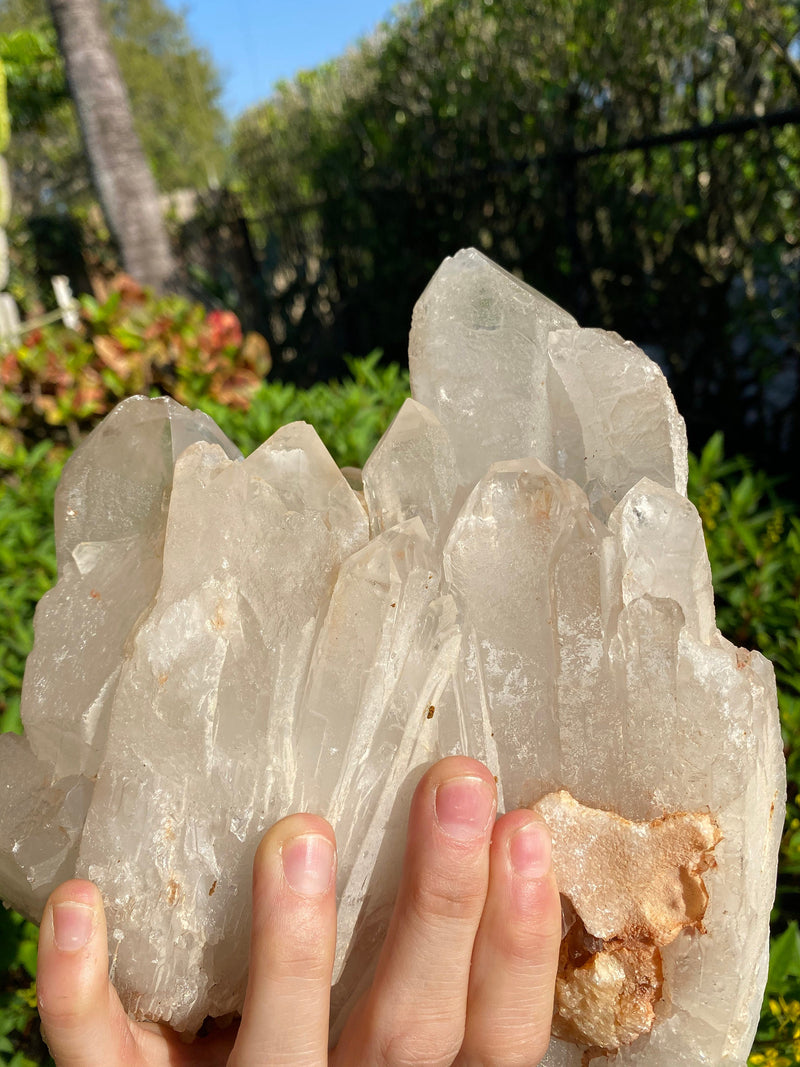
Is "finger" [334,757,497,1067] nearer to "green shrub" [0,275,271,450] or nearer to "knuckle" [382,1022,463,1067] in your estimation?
"knuckle" [382,1022,463,1067]

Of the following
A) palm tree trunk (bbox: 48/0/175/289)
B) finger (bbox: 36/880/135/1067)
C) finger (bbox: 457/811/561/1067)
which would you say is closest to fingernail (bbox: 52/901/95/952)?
finger (bbox: 36/880/135/1067)

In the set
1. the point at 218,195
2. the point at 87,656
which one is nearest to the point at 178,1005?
the point at 87,656

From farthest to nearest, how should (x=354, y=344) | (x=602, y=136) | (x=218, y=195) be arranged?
(x=218, y=195) → (x=354, y=344) → (x=602, y=136)

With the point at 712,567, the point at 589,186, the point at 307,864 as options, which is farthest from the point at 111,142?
the point at 307,864

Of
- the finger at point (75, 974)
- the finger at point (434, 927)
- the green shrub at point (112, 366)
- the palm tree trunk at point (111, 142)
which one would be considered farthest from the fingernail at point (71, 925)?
the palm tree trunk at point (111, 142)

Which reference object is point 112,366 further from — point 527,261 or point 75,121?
point 75,121

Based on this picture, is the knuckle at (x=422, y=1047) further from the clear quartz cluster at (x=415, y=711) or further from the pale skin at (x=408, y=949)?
the clear quartz cluster at (x=415, y=711)

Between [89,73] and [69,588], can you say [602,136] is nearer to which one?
[89,73]
